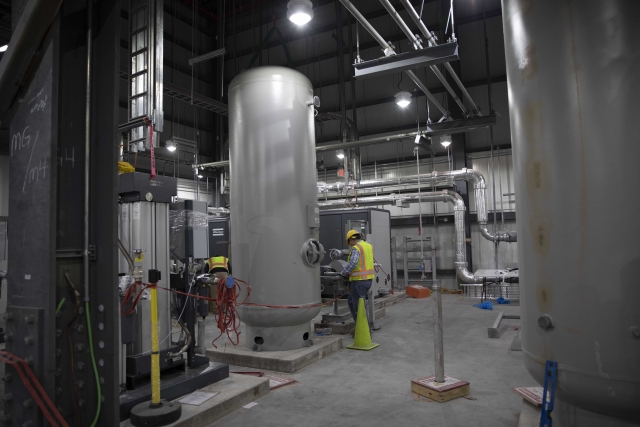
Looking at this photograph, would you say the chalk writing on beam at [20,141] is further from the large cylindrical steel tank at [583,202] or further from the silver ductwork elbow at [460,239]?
the silver ductwork elbow at [460,239]

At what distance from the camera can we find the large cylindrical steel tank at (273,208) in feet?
17.3

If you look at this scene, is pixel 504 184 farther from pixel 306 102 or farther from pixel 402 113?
pixel 306 102

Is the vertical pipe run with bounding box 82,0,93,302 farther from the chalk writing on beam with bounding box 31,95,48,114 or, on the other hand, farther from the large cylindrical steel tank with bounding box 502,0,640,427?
the large cylindrical steel tank with bounding box 502,0,640,427

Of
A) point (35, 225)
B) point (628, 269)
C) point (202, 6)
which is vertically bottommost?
point (628, 269)

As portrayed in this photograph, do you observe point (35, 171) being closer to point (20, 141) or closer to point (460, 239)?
point (20, 141)

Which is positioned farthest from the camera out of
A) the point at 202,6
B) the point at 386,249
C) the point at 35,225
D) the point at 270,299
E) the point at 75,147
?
the point at 202,6

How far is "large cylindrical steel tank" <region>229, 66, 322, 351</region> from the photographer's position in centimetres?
528

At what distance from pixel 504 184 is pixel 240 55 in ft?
32.2

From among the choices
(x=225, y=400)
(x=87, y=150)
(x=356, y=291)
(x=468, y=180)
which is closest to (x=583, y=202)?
(x=87, y=150)

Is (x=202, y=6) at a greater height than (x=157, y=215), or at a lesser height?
greater

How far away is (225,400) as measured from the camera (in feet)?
12.1

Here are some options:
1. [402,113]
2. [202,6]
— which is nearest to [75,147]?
[402,113]

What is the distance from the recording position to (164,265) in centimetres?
399

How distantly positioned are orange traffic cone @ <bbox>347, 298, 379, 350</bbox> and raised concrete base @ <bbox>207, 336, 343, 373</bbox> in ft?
1.31
